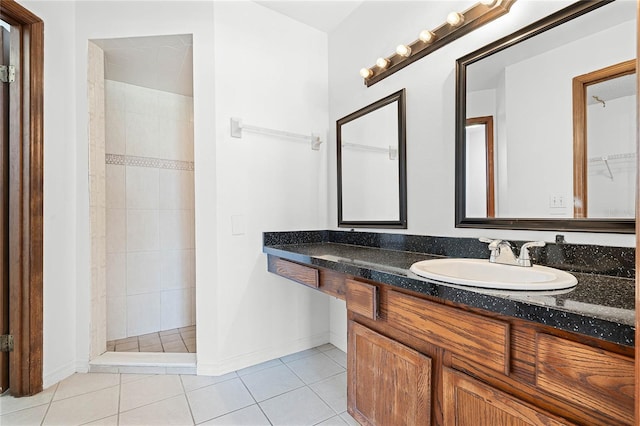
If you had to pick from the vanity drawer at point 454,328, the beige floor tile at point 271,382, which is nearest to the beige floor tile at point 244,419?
the beige floor tile at point 271,382

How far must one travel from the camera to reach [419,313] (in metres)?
1.07

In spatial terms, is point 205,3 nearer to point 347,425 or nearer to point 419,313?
point 419,313

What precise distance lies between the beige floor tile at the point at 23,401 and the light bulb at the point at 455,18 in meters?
2.77

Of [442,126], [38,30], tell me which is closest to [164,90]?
[38,30]

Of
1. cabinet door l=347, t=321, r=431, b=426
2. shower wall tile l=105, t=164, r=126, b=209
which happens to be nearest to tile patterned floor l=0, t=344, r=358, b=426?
cabinet door l=347, t=321, r=431, b=426

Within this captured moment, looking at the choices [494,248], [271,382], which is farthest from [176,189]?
[494,248]

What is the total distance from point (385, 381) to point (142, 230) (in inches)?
92.0

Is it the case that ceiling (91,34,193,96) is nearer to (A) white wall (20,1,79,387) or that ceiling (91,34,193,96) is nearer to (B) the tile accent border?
(A) white wall (20,1,79,387)

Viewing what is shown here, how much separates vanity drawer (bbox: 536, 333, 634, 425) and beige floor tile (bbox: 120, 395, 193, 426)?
5.04ft

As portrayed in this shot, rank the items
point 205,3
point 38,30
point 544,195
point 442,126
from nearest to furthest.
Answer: point 544,195, point 442,126, point 38,30, point 205,3

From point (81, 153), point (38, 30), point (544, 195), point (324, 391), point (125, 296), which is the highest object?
point (38, 30)

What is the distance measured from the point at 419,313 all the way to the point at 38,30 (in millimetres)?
2454

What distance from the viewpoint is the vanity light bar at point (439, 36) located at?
138 cm

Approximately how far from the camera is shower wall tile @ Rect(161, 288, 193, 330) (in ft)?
9.23
